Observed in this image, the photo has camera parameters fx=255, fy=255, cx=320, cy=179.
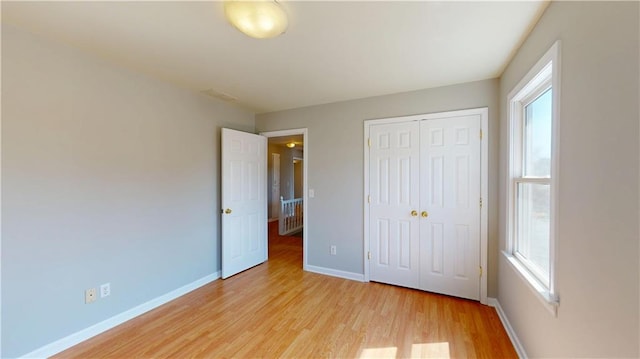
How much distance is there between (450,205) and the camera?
2.82 m

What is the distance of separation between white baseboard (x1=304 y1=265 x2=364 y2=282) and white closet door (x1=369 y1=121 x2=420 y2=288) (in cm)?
19

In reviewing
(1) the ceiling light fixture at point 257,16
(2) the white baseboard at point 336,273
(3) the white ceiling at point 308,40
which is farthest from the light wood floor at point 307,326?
(3) the white ceiling at point 308,40

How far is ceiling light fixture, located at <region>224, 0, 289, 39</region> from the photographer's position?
136 centimetres

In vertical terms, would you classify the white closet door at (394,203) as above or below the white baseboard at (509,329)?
above

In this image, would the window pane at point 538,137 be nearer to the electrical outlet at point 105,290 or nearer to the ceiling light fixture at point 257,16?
the ceiling light fixture at point 257,16

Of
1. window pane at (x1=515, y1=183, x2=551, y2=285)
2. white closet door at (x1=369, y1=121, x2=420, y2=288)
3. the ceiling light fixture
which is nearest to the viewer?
the ceiling light fixture

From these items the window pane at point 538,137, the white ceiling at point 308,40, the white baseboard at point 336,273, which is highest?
the white ceiling at point 308,40

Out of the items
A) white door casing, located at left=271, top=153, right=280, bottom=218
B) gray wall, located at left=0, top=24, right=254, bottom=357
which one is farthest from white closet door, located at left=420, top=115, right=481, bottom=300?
white door casing, located at left=271, top=153, right=280, bottom=218

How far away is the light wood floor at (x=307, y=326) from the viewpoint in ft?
6.42

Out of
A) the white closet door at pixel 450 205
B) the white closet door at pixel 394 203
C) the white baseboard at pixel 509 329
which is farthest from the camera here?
the white closet door at pixel 394 203

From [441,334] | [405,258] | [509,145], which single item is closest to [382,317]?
[441,334]

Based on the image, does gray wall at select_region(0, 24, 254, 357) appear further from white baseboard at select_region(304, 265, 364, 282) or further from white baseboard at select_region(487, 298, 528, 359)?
white baseboard at select_region(487, 298, 528, 359)

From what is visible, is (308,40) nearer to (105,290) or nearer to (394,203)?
(394,203)

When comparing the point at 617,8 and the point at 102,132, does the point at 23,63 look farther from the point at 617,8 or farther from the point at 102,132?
the point at 617,8
